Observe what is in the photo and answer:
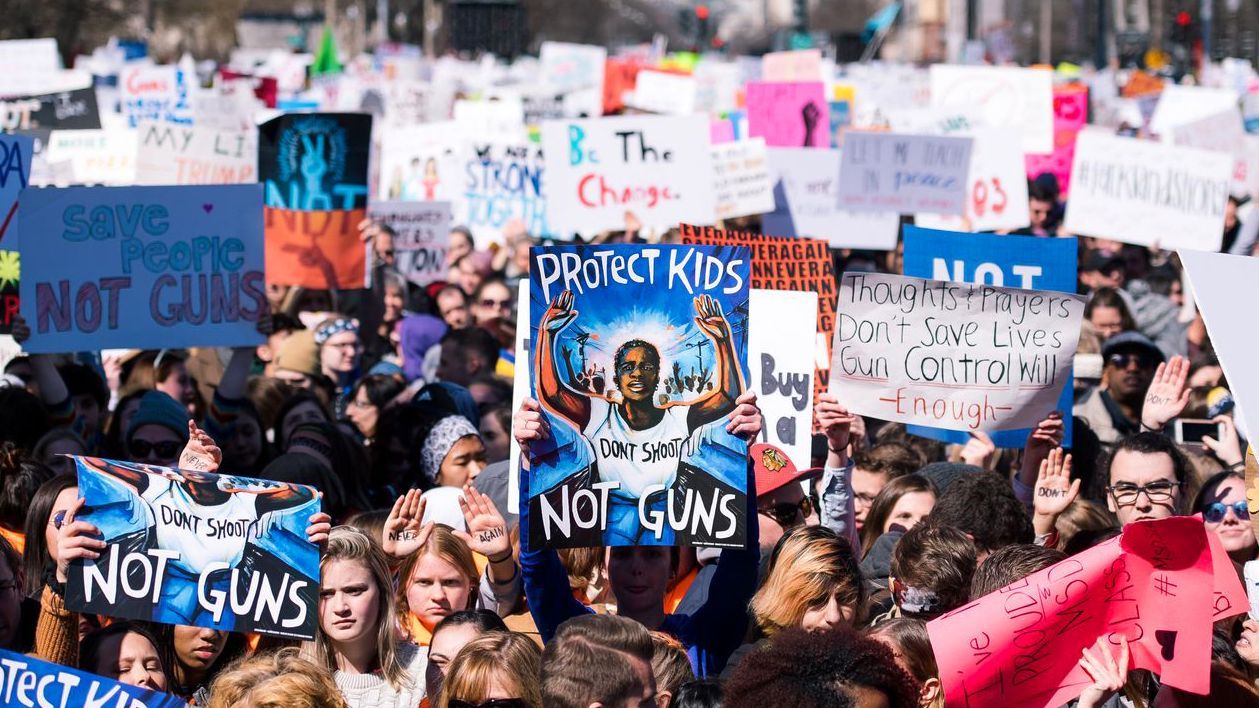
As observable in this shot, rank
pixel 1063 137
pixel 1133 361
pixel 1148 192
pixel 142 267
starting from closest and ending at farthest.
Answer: pixel 142 267 → pixel 1133 361 → pixel 1148 192 → pixel 1063 137

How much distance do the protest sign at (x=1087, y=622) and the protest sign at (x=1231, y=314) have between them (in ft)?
1.04

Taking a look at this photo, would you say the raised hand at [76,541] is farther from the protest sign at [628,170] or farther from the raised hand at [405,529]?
the protest sign at [628,170]

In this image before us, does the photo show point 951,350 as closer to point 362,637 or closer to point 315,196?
point 362,637

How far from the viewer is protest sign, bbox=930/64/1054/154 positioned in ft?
49.8

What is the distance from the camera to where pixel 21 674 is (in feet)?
12.4

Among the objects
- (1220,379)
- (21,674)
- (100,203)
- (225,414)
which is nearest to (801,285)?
(1220,379)

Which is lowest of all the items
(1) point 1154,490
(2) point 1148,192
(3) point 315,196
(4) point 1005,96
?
(1) point 1154,490

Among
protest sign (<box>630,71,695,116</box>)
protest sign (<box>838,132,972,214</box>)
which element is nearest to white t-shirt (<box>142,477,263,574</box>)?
protest sign (<box>838,132,972,214</box>)

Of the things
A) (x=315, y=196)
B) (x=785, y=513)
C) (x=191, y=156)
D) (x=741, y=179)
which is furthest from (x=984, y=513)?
(x=191, y=156)

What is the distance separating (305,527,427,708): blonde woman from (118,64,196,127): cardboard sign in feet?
32.6

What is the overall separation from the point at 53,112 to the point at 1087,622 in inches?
386

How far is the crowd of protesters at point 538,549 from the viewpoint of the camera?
3.96 m

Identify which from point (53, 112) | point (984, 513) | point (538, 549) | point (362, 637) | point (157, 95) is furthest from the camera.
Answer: point (157, 95)

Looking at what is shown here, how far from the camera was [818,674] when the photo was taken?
10.8ft
